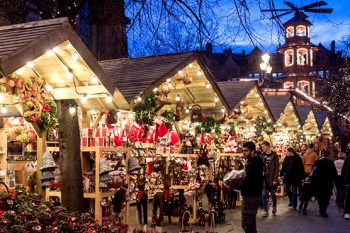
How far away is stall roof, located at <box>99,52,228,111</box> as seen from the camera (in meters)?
12.1

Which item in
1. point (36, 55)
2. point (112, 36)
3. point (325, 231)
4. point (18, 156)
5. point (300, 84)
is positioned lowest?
point (325, 231)

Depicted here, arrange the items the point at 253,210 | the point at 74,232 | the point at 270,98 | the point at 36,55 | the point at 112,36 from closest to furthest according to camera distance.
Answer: the point at 74,232 < the point at 36,55 < the point at 112,36 < the point at 253,210 < the point at 270,98

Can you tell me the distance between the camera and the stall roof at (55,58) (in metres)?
7.08

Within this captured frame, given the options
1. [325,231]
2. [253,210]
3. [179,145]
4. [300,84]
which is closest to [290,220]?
[325,231]

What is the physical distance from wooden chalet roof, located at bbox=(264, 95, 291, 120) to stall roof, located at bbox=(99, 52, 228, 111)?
669 centimetres

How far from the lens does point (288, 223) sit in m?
12.9

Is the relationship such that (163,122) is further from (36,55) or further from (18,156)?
(36,55)

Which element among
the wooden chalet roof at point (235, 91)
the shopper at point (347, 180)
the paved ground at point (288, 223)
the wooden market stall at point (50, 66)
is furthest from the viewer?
the wooden chalet roof at point (235, 91)

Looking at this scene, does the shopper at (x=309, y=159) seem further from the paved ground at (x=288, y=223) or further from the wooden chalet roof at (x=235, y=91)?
the wooden chalet roof at (x=235, y=91)

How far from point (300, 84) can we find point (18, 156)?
46.7 meters

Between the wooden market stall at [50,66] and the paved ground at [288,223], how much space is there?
10.8ft

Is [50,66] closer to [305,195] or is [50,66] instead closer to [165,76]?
[165,76]

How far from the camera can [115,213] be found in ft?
31.7

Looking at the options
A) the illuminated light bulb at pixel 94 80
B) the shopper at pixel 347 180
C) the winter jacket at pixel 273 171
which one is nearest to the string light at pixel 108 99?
the illuminated light bulb at pixel 94 80
